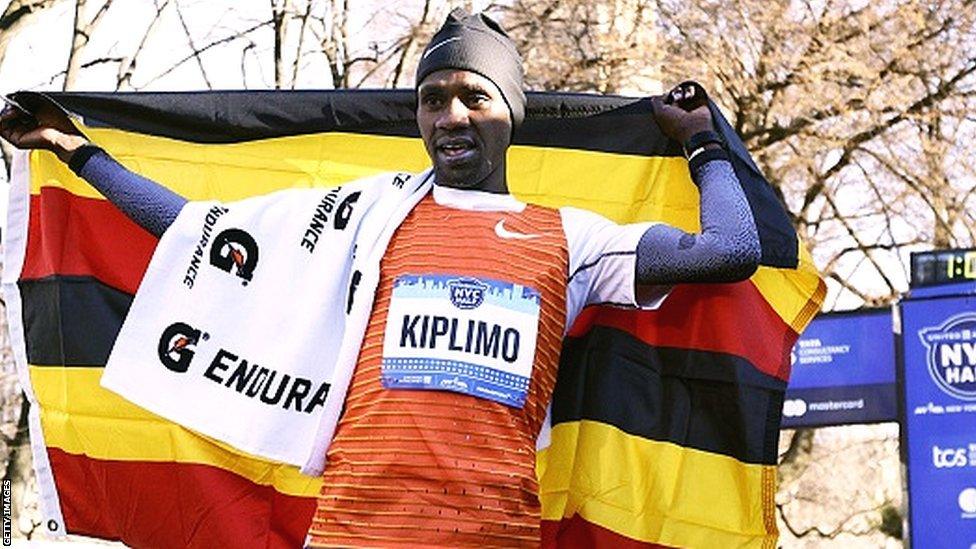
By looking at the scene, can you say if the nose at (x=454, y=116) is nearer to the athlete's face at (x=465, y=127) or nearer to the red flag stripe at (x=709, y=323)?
the athlete's face at (x=465, y=127)

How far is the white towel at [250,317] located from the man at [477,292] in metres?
0.39

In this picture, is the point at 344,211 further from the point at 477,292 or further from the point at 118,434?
the point at 118,434

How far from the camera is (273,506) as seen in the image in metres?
4.97

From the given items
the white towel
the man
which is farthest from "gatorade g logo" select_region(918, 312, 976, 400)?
the white towel

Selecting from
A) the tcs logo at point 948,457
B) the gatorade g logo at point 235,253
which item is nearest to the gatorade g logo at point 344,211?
the gatorade g logo at point 235,253

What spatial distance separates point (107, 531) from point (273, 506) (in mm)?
508

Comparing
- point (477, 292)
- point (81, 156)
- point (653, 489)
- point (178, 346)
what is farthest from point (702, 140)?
point (81, 156)

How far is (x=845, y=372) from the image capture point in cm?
1234

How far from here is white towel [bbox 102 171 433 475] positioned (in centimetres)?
470

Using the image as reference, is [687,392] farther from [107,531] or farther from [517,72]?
[107,531]

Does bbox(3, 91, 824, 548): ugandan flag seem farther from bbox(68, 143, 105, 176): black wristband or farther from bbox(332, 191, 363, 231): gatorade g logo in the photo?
bbox(332, 191, 363, 231): gatorade g logo

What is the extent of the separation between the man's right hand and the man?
1.24 meters

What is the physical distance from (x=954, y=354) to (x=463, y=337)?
7721 millimetres

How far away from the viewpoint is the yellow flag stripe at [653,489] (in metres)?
4.79
